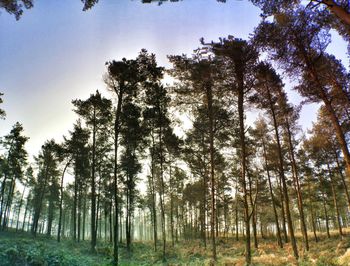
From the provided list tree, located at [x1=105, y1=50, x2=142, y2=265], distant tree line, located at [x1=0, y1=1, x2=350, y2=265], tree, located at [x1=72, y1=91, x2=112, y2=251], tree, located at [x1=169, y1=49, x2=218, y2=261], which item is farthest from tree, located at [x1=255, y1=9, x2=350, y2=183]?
tree, located at [x1=72, y1=91, x2=112, y2=251]

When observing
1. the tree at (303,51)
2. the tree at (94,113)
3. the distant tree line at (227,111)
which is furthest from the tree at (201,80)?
the tree at (94,113)

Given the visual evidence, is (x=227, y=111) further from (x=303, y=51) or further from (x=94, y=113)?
(x=94, y=113)

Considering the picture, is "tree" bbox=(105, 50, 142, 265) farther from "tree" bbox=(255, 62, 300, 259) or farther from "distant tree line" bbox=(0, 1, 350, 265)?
"tree" bbox=(255, 62, 300, 259)

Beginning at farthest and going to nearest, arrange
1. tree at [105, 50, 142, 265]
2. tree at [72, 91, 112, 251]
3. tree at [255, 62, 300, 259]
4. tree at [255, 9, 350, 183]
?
1. tree at [72, 91, 112, 251]
2. tree at [105, 50, 142, 265]
3. tree at [255, 62, 300, 259]
4. tree at [255, 9, 350, 183]

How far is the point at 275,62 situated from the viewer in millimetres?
12219

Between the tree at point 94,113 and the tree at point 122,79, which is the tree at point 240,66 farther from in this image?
the tree at point 94,113

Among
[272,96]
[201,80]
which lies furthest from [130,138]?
[272,96]

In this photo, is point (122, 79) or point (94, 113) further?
point (94, 113)

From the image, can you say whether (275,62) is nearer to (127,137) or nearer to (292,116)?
(292,116)

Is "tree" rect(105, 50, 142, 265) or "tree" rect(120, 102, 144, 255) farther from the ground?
"tree" rect(105, 50, 142, 265)

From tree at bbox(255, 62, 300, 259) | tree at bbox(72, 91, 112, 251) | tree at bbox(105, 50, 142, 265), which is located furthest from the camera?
tree at bbox(72, 91, 112, 251)

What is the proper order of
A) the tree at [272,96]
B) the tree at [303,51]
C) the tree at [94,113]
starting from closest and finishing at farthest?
the tree at [303,51]
the tree at [272,96]
the tree at [94,113]

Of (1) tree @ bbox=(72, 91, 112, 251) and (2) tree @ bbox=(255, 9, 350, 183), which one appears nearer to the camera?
(2) tree @ bbox=(255, 9, 350, 183)

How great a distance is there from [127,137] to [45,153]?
21601 millimetres
